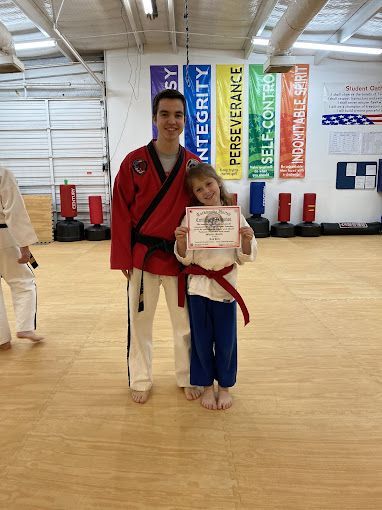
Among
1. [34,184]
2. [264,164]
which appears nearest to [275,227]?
[264,164]

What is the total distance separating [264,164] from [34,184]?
4861 millimetres

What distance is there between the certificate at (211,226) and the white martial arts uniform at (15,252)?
1.44 metres

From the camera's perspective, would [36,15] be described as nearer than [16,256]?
No

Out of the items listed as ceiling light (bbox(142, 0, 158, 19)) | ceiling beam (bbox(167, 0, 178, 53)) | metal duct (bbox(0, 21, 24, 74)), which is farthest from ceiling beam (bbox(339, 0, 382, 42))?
metal duct (bbox(0, 21, 24, 74))

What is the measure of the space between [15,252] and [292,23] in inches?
172

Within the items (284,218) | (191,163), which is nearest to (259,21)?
(284,218)

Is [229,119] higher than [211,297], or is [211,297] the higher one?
[229,119]

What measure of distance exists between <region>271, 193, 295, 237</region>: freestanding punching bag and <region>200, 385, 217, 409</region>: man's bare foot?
6.09 metres

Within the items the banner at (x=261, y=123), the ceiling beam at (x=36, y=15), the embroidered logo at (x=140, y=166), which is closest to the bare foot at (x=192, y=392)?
the embroidered logo at (x=140, y=166)

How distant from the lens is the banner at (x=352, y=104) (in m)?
7.79

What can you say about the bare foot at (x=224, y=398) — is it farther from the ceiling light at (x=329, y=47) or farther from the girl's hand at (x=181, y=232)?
the ceiling light at (x=329, y=47)

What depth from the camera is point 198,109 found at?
7688 millimetres

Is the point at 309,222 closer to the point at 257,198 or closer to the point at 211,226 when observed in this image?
the point at 257,198

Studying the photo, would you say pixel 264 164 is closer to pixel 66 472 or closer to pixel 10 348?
pixel 10 348
